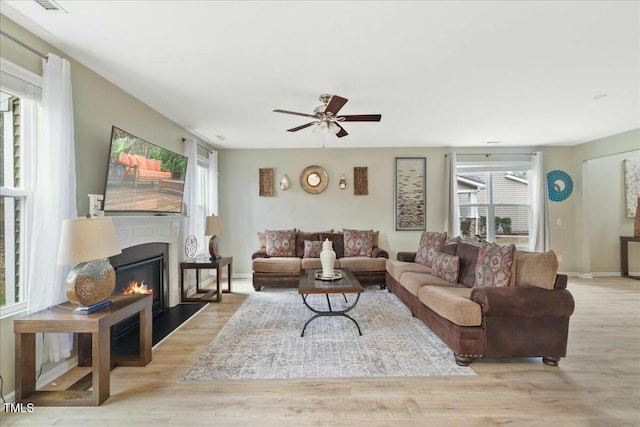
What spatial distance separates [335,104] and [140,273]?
295 cm

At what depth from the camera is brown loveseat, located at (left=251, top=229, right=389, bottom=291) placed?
4984mm

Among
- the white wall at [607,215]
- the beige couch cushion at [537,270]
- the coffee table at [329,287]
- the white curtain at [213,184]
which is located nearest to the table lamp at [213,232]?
the white curtain at [213,184]

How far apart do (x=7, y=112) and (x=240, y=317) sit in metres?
2.83

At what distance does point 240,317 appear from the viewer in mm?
3633

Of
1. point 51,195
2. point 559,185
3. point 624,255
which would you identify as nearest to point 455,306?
point 51,195

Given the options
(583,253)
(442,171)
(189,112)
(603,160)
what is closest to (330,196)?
(442,171)

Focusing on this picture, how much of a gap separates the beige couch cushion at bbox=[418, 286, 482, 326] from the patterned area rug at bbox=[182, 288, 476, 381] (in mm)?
382

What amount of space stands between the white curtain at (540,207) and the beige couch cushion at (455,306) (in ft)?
13.3

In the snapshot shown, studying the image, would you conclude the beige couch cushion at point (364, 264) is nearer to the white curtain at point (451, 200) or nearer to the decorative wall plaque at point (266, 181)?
the white curtain at point (451, 200)

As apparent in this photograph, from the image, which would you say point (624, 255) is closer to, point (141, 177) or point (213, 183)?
point (213, 183)

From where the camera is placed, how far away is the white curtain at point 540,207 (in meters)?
5.71

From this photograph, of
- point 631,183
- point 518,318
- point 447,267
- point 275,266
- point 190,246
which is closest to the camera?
point 518,318

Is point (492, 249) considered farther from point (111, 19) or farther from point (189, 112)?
point (189, 112)

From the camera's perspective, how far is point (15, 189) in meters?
2.07
